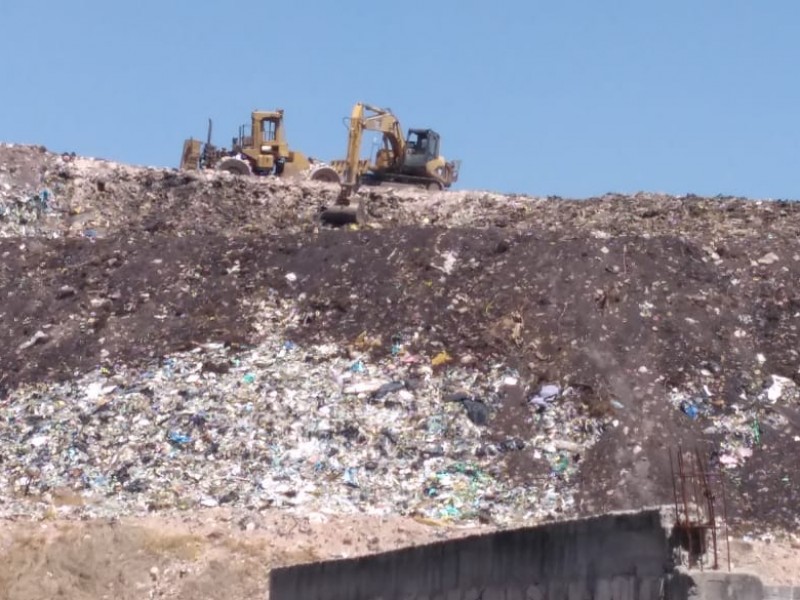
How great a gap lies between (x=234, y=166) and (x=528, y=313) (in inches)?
565

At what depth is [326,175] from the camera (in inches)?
1366

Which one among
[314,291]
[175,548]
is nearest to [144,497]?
[175,548]

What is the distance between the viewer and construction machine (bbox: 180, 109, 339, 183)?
3488 centimetres

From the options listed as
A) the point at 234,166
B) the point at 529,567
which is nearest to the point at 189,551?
the point at 529,567

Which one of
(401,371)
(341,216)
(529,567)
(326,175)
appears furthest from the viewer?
(326,175)

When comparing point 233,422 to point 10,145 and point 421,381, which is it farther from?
point 10,145

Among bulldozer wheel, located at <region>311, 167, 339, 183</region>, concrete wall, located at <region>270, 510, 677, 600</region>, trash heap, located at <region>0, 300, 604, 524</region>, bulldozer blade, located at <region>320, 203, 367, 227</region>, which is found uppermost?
bulldozer wheel, located at <region>311, 167, 339, 183</region>

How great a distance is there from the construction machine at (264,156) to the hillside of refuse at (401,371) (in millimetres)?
10091

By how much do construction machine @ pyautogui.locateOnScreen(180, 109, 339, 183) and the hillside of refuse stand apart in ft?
33.1

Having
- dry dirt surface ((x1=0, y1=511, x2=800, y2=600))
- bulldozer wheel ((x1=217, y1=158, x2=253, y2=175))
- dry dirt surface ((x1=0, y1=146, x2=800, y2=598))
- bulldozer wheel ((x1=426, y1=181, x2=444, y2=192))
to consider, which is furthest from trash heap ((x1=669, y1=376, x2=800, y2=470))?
bulldozer wheel ((x1=217, y1=158, x2=253, y2=175))

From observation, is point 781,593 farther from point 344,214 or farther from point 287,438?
point 344,214

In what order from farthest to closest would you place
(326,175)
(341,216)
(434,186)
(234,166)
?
(326,175) → (434,186) → (234,166) → (341,216)

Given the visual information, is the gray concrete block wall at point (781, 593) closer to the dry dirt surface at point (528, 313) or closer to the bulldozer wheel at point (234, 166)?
the dry dirt surface at point (528, 313)

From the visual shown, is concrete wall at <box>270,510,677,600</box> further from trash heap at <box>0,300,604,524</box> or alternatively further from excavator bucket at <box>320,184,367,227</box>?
excavator bucket at <box>320,184,367,227</box>
